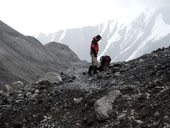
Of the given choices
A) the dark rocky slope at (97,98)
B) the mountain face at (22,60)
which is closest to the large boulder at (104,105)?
the dark rocky slope at (97,98)

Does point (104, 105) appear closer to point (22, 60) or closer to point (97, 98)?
point (97, 98)

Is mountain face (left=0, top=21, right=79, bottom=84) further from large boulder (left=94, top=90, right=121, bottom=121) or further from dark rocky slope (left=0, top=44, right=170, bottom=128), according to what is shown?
large boulder (left=94, top=90, right=121, bottom=121)

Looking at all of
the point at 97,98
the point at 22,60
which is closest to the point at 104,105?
the point at 97,98

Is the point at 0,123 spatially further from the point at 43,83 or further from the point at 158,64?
the point at 158,64

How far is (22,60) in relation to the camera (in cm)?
5075

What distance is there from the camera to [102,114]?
1163 centimetres

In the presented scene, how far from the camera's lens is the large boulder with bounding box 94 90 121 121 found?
457 inches

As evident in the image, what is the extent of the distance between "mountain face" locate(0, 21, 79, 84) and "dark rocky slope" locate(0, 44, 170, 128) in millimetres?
Result: 15602

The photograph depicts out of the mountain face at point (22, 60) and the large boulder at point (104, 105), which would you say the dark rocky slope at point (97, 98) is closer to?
the large boulder at point (104, 105)

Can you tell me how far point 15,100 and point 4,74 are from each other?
18821mm

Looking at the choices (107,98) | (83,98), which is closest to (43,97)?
(83,98)

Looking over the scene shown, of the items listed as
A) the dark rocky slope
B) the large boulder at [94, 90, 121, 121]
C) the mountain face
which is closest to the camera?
the dark rocky slope

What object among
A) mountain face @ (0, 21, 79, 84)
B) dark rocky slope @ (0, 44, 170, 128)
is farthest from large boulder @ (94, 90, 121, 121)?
mountain face @ (0, 21, 79, 84)

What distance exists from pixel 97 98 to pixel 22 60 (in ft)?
127
